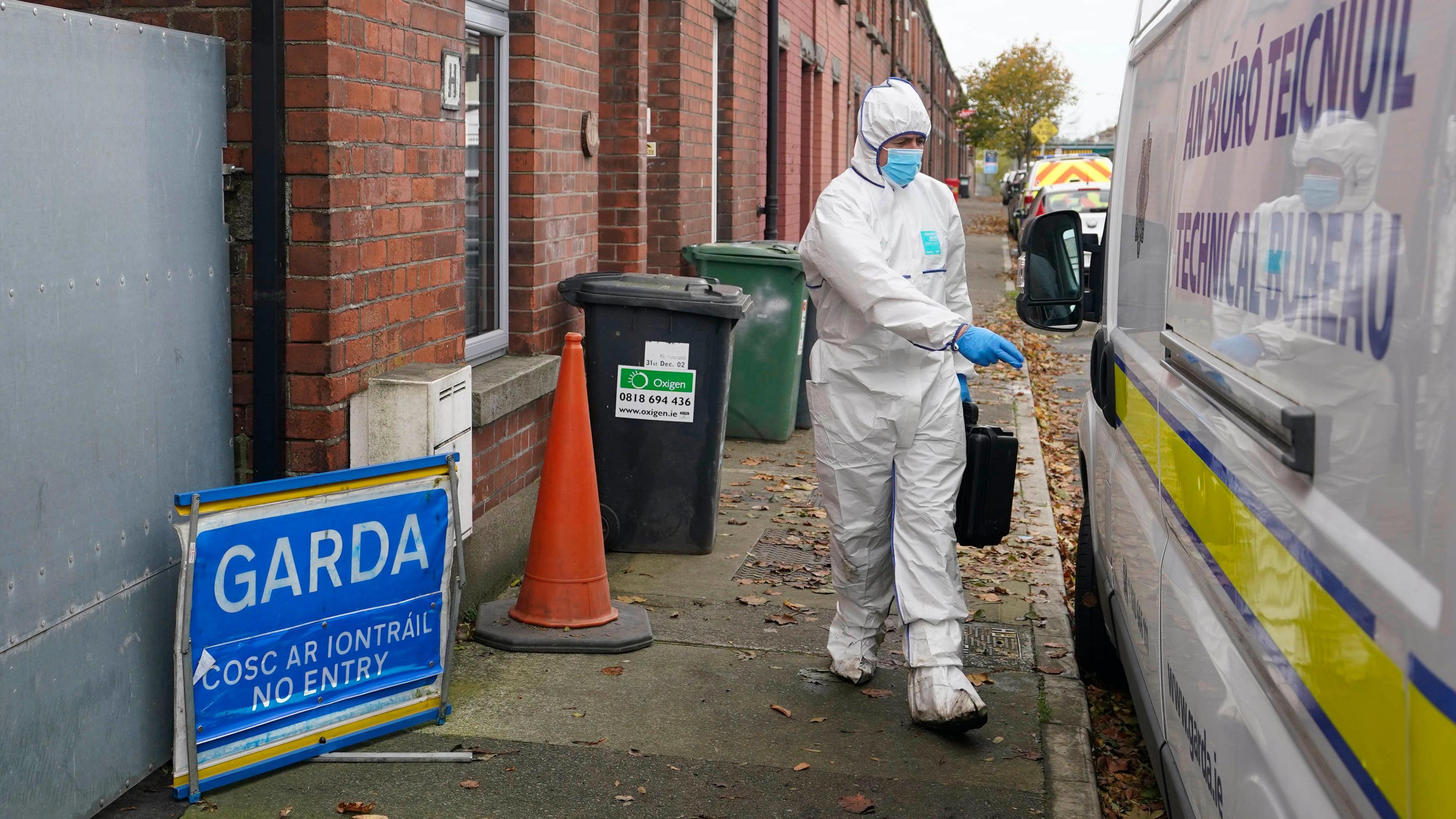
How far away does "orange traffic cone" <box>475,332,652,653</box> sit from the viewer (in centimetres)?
529

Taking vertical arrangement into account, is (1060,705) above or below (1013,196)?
below

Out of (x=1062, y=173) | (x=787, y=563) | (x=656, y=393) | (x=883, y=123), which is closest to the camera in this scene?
(x=883, y=123)

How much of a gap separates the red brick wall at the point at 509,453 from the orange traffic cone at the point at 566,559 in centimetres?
25

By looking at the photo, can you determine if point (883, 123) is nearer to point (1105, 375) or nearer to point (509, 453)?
point (1105, 375)

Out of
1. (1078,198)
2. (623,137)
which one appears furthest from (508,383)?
(1078,198)

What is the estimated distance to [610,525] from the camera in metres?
6.65

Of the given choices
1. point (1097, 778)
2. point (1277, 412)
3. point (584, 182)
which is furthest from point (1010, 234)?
point (1277, 412)

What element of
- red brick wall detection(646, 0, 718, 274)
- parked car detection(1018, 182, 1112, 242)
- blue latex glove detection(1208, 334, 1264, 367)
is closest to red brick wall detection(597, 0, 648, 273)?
red brick wall detection(646, 0, 718, 274)

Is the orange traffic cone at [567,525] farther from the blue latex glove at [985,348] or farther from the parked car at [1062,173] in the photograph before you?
the parked car at [1062,173]

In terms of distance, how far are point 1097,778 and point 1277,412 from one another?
2783 millimetres

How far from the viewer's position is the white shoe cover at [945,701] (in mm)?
4508

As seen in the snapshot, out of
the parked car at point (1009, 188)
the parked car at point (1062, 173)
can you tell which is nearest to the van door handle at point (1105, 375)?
the parked car at point (1062, 173)

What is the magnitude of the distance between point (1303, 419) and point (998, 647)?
3.78 meters

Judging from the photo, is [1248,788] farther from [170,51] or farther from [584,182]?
[584,182]
